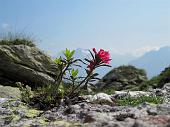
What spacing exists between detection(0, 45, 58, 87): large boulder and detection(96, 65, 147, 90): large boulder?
14.5 meters

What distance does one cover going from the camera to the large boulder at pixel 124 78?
34906 millimetres

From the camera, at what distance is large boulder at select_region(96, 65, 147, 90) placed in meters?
34.9

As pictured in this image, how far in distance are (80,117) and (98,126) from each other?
4.60ft

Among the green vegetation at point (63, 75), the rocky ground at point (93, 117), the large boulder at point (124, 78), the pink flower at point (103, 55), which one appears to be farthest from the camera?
the large boulder at point (124, 78)

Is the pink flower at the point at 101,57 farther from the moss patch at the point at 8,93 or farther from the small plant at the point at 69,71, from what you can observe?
the moss patch at the point at 8,93

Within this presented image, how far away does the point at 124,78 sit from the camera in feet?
118

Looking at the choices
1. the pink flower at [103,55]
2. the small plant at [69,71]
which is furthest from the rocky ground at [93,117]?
the pink flower at [103,55]

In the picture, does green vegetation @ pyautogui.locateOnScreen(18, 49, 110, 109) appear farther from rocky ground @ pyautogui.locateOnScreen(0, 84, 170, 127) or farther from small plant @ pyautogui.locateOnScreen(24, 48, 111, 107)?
rocky ground @ pyautogui.locateOnScreen(0, 84, 170, 127)

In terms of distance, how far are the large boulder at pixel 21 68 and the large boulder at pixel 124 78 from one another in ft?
47.7

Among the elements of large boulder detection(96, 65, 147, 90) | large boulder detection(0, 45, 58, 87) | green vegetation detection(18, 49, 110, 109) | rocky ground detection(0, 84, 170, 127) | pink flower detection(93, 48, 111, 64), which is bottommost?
rocky ground detection(0, 84, 170, 127)

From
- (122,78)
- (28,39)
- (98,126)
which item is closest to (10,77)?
(28,39)

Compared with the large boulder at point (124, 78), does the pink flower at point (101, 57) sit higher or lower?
lower

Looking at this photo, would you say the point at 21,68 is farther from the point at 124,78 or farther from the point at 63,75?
the point at 124,78

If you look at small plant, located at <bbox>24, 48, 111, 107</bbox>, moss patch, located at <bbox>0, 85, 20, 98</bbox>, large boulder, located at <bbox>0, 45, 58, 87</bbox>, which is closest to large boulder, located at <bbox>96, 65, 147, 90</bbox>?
large boulder, located at <bbox>0, 45, 58, 87</bbox>
